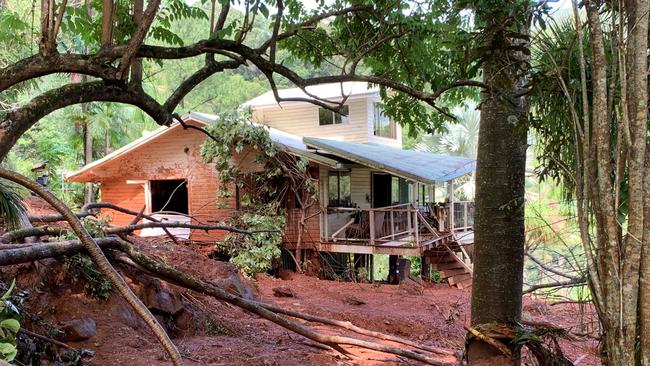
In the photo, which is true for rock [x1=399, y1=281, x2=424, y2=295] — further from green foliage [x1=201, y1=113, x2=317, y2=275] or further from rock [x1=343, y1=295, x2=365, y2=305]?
green foliage [x1=201, y1=113, x2=317, y2=275]

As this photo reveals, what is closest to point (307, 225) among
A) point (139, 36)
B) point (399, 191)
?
point (399, 191)

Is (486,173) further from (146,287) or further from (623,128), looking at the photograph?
(146,287)

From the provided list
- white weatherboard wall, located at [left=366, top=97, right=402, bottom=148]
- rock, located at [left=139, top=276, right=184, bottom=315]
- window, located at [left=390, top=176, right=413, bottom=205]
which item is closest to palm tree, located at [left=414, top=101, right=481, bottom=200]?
white weatherboard wall, located at [left=366, top=97, right=402, bottom=148]

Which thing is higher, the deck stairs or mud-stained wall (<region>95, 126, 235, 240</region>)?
mud-stained wall (<region>95, 126, 235, 240</region>)

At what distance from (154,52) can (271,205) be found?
461 inches

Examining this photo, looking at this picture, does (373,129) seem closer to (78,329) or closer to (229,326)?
(229,326)

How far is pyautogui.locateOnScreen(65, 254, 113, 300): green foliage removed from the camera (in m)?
6.44

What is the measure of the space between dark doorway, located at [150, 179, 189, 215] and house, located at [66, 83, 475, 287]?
4cm

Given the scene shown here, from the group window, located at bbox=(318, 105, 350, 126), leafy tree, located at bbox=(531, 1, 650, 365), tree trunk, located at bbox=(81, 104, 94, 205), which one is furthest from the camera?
window, located at bbox=(318, 105, 350, 126)

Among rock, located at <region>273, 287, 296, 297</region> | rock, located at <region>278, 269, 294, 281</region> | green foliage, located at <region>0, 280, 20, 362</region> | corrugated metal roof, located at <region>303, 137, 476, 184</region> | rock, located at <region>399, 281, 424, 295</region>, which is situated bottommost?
rock, located at <region>399, 281, 424, 295</region>

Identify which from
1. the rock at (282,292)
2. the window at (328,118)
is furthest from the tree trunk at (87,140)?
the rock at (282,292)

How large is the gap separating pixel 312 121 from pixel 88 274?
1591 centimetres

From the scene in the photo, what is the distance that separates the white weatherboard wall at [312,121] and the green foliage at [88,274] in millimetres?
15057

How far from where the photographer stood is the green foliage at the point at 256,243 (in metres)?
15.0
